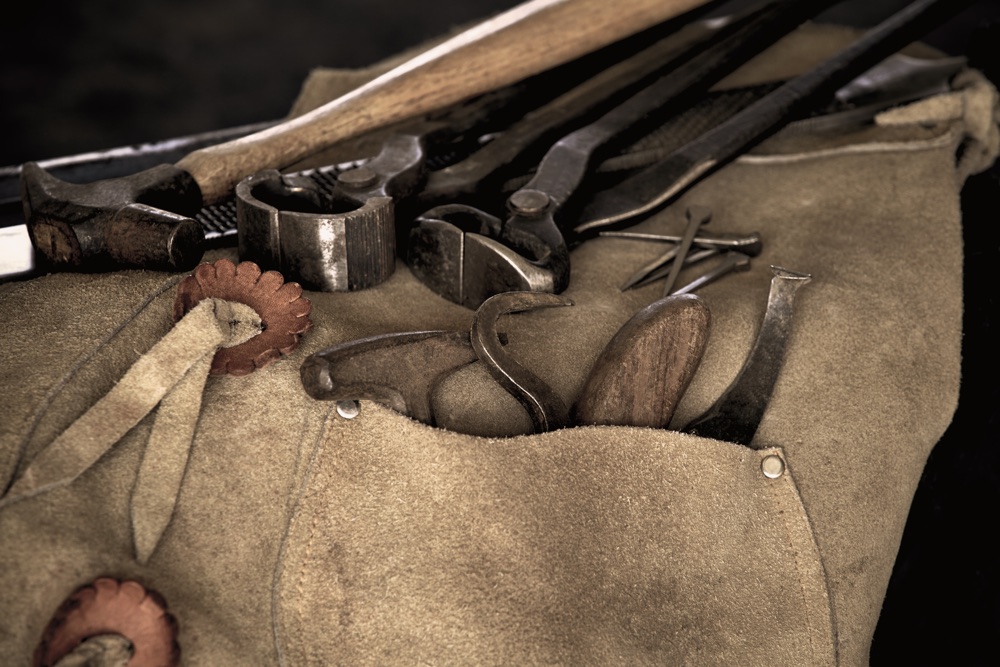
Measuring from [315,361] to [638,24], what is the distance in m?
0.87

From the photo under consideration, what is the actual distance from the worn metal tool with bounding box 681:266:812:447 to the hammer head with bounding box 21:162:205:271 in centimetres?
53

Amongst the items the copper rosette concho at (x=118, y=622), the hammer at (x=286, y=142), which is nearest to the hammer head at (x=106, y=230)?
the hammer at (x=286, y=142)

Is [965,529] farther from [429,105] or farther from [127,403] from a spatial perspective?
[127,403]

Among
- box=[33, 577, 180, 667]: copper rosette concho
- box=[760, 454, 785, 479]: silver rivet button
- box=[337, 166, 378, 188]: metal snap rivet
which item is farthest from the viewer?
box=[337, 166, 378, 188]: metal snap rivet

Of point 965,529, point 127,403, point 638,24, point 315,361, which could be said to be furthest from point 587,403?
point 638,24

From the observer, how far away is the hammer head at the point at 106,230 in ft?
3.08

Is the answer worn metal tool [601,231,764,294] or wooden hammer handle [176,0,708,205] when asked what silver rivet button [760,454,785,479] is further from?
wooden hammer handle [176,0,708,205]

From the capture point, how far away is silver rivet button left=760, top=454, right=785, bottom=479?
91 cm

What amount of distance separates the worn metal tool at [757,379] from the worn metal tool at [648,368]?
0.06 m

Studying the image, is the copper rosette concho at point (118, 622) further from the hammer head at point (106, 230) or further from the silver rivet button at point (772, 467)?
the silver rivet button at point (772, 467)

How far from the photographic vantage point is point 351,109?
1.23 metres

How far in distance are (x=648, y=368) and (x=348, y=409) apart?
0.28 metres

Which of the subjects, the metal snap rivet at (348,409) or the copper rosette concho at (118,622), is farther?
the metal snap rivet at (348,409)

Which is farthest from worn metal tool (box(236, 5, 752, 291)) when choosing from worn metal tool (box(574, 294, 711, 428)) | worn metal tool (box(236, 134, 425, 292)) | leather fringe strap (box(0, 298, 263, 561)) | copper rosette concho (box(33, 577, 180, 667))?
copper rosette concho (box(33, 577, 180, 667))
